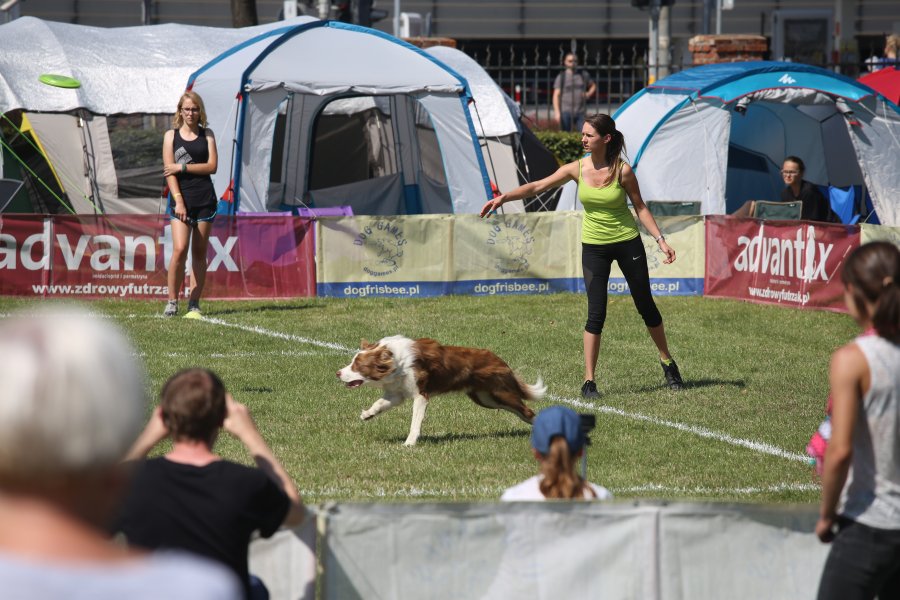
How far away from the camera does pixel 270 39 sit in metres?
16.4

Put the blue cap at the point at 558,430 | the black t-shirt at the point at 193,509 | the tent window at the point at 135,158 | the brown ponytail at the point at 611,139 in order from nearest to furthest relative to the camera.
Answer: the black t-shirt at the point at 193,509 < the blue cap at the point at 558,430 < the brown ponytail at the point at 611,139 < the tent window at the point at 135,158

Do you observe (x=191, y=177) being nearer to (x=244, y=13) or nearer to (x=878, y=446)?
(x=878, y=446)

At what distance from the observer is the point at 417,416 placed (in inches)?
300

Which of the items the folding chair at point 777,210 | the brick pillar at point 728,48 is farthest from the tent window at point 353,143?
the folding chair at point 777,210

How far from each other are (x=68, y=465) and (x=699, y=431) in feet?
22.3

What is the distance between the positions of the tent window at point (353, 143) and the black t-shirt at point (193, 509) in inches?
606

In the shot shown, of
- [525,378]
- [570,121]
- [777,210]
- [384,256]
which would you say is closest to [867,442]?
[525,378]

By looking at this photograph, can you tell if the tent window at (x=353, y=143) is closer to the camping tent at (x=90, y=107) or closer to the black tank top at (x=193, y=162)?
the camping tent at (x=90, y=107)

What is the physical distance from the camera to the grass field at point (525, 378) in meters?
6.95

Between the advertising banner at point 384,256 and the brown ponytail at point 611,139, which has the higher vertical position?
the brown ponytail at point 611,139

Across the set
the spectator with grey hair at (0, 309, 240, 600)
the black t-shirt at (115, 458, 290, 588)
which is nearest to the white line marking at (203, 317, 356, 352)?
the black t-shirt at (115, 458, 290, 588)

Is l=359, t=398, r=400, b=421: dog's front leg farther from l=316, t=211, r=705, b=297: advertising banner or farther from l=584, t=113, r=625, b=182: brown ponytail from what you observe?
l=316, t=211, r=705, b=297: advertising banner

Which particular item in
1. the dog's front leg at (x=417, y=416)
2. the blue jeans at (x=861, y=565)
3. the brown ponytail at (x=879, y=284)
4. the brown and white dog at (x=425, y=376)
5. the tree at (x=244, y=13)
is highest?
the tree at (x=244, y=13)

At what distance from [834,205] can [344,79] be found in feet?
23.2
